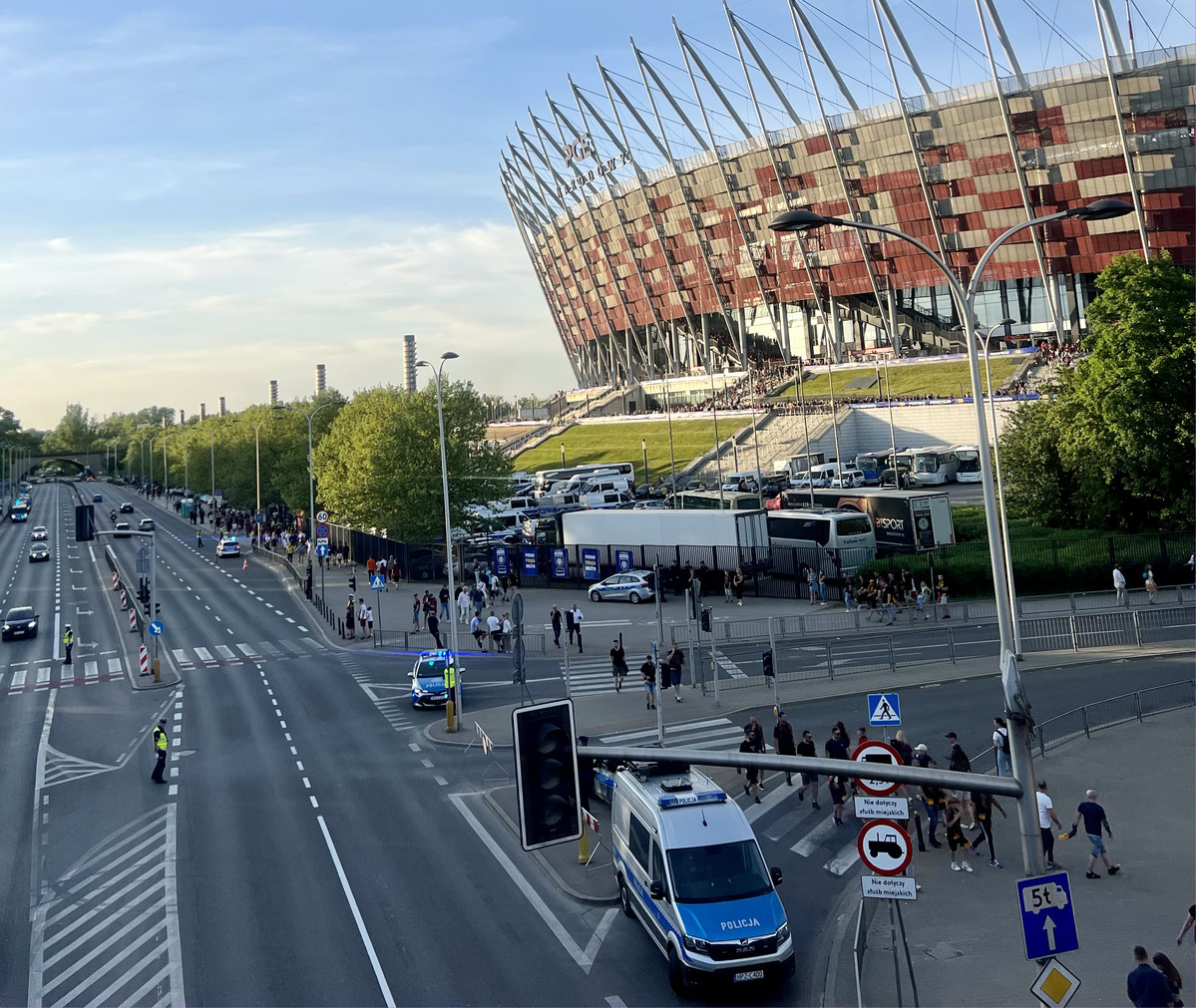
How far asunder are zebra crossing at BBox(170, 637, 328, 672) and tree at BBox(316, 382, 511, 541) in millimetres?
15367

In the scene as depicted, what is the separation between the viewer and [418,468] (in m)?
57.2

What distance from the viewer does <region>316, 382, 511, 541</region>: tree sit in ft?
185

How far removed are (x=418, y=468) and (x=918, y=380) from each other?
48346mm

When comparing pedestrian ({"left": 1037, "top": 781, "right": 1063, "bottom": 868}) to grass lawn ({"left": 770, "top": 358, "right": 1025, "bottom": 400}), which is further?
grass lawn ({"left": 770, "top": 358, "right": 1025, "bottom": 400})

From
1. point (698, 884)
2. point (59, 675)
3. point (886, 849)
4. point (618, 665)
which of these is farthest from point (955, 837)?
point (59, 675)

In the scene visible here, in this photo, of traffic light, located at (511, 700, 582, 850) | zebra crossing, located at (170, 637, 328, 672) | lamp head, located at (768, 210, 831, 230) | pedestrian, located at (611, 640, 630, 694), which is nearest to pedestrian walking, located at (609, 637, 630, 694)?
pedestrian, located at (611, 640, 630, 694)

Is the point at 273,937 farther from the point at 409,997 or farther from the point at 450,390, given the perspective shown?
the point at 450,390

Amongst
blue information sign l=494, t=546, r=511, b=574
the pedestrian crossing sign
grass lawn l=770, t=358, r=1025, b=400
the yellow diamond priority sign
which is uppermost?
grass lawn l=770, t=358, r=1025, b=400

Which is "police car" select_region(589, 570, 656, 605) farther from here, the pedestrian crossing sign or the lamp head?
the lamp head

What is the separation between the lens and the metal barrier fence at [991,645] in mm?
29688

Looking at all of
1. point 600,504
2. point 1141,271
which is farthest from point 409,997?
point 600,504

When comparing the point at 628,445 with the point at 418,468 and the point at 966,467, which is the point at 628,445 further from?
the point at 418,468

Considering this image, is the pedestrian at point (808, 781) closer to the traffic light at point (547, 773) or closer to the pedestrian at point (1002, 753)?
the pedestrian at point (1002, 753)

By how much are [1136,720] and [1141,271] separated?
2466 cm
